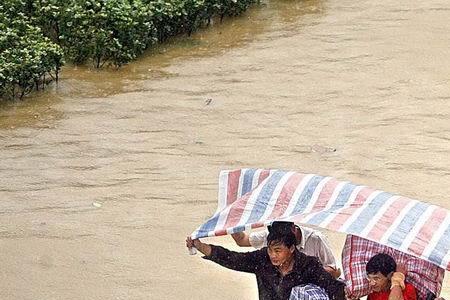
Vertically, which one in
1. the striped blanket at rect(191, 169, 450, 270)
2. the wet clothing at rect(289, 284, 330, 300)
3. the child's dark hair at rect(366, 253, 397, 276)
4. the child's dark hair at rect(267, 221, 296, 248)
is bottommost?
the wet clothing at rect(289, 284, 330, 300)

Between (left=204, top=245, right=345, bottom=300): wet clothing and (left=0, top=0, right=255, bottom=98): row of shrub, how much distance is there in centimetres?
532

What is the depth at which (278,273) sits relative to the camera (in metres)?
5.06

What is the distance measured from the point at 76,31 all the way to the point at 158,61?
1032 millimetres

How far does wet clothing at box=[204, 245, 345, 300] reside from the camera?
5.01 meters

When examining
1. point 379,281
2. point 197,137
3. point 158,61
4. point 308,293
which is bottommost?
point 197,137

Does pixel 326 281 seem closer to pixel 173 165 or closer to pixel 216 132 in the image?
pixel 173 165

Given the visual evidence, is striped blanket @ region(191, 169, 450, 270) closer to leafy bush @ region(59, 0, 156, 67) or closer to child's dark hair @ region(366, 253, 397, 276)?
child's dark hair @ region(366, 253, 397, 276)

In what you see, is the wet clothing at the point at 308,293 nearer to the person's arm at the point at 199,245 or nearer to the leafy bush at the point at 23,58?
the person's arm at the point at 199,245

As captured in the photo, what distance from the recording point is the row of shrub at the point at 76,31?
10039 millimetres

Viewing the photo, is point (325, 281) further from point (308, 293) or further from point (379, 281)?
point (379, 281)

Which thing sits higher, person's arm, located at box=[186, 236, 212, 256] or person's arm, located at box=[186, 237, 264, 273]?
person's arm, located at box=[186, 236, 212, 256]

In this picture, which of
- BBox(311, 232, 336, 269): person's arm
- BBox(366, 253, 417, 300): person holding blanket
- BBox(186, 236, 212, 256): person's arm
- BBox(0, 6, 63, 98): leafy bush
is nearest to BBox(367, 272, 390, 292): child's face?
BBox(366, 253, 417, 300): person holding blanket

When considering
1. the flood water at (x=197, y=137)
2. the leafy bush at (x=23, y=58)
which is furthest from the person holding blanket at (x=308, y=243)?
the leafy bush at (x=23, y=58)

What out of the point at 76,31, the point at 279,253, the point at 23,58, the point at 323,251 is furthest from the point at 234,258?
the point at 76,31
